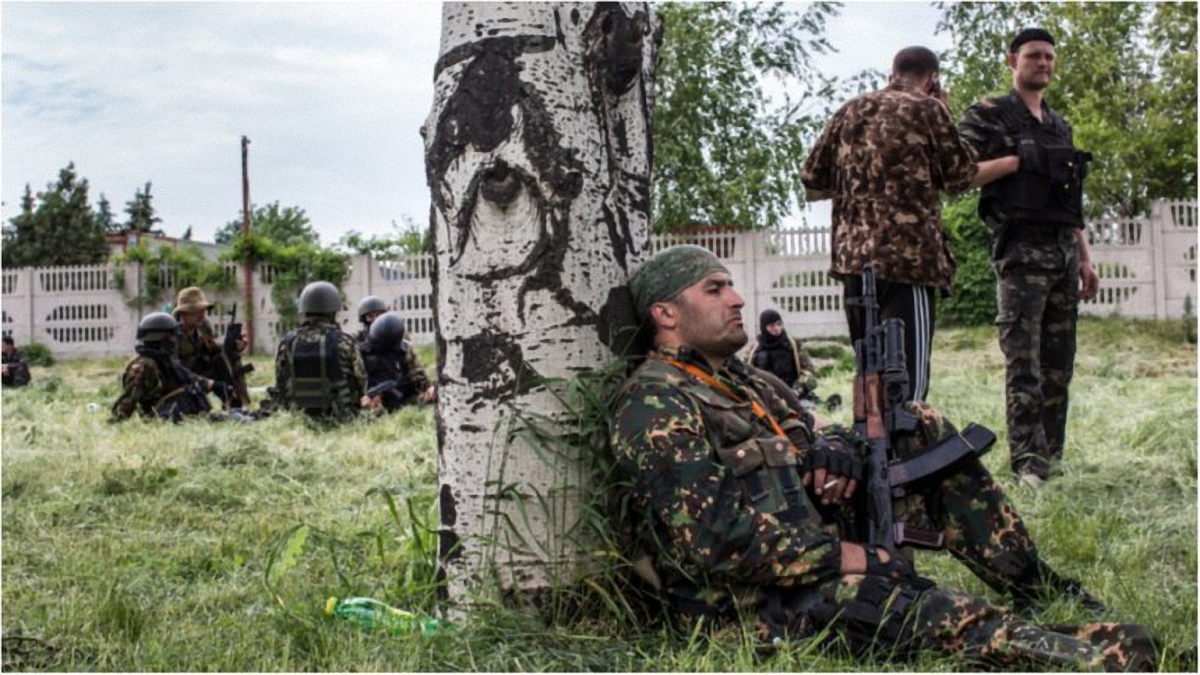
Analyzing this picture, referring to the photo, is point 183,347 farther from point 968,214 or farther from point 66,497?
point 968,214

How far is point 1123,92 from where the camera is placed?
2517 cm

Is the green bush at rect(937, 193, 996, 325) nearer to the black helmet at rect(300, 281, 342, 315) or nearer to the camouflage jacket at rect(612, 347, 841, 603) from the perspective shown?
the black helmet at rect(300, 281, 342, 315)

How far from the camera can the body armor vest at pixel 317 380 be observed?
9852mm

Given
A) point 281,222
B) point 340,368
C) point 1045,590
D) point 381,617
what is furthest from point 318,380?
point 281,222

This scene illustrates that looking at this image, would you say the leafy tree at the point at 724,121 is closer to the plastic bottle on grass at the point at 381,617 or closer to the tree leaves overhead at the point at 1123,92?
the tree leaves overhead at the point at 1123,92

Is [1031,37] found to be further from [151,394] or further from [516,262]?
[151,394]

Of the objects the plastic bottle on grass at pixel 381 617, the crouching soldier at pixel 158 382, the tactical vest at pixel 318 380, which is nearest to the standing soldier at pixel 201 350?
the crouching soldier at pixel 158 382

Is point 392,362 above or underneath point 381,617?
above

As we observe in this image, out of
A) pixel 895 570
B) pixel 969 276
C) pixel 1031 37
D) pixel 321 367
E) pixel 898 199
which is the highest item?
pixel 1031 37

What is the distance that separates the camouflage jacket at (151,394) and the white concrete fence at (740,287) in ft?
26.6

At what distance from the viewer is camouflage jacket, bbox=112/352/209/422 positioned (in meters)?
10.3

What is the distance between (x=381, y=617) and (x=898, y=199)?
247 centimetres

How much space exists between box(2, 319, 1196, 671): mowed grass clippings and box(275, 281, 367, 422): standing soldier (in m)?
0.52

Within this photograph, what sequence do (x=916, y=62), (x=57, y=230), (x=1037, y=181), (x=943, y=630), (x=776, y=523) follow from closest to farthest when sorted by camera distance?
(x=943, y=630)
(x=776, y=523)
(x=916, y=62)
(x=1037, y=181)
(x=57, y=230)
